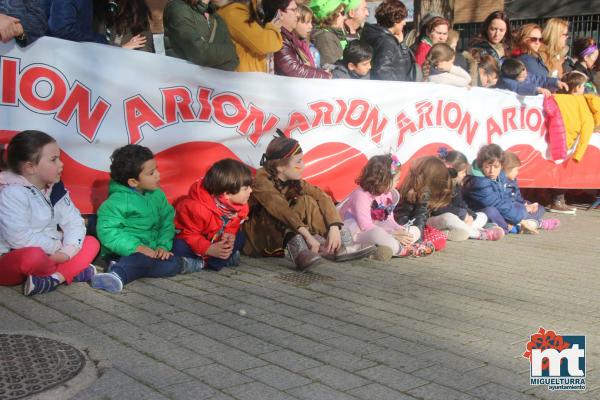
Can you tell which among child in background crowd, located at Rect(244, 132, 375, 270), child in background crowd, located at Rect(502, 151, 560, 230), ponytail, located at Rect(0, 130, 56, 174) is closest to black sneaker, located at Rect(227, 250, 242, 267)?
child in background crowd, located at Rect(244, 132, 375, 270)

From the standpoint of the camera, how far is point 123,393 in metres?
3.15

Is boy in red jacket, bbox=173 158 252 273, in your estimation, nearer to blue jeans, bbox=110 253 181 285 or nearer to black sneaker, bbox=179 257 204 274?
black sneaker, bbox=179 257 204 274

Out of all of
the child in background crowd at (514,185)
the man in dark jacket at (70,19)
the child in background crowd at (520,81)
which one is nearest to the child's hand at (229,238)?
the man in dark jacket at (70,19)

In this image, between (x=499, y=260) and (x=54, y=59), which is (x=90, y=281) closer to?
(x=54, y=59)

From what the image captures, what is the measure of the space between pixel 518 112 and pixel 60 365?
671 centimetres

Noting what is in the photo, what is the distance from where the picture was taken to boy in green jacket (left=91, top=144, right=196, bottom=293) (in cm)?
508

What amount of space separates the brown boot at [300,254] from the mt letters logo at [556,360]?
185 centimetres

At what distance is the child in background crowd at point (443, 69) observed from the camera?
8.27 meters

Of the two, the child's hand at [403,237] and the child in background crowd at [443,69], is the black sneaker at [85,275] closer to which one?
the child's hand at [403,237]

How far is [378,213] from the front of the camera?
260 inches

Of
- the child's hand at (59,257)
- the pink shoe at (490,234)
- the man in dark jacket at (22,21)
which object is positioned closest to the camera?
the child's hand at (59,257)

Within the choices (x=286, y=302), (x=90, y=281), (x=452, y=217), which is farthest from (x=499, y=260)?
(x=90, y=281)

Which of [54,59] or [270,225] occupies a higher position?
[54,59]

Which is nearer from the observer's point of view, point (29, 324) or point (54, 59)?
point (29, 324)
